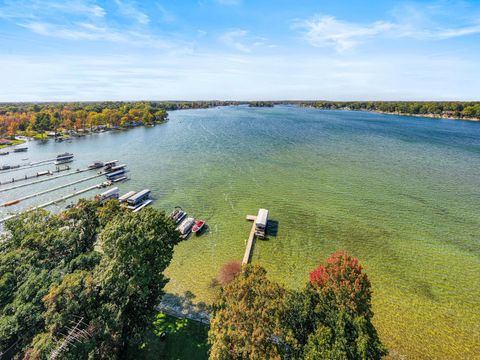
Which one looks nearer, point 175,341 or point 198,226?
point 175,341

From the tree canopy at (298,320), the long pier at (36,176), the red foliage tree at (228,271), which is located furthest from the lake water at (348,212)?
the tree canopy at (298,320)

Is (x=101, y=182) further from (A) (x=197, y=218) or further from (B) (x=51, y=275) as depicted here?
(B) (x=51, y=275)

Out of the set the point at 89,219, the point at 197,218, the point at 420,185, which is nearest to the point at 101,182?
the point at 197,218

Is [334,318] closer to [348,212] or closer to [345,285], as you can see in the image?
[345,285]

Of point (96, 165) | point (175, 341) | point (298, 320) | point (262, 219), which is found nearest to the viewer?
point (298, 320)

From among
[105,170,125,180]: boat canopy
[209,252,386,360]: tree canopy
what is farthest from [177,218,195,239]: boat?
[105,170,125,180]: boat canopy

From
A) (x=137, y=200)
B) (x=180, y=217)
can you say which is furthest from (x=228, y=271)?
(x=137, y=200)

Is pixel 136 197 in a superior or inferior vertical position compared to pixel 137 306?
inferior
